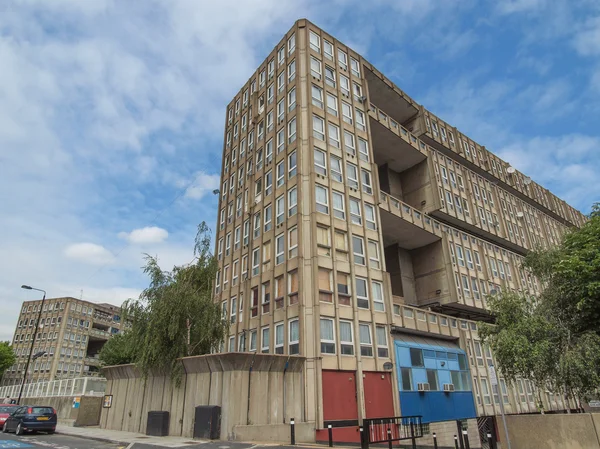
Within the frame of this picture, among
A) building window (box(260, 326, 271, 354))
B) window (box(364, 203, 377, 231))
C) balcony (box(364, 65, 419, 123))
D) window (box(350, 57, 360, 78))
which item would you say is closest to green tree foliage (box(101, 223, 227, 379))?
building window (box(260, 326, 271, 354))

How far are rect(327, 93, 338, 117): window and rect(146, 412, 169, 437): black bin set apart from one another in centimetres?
2125

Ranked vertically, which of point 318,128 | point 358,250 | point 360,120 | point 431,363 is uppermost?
point 360,120

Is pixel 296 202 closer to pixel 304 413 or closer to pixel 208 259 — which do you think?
pixel 208 259

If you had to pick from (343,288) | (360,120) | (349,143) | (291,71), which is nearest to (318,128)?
(349,143)

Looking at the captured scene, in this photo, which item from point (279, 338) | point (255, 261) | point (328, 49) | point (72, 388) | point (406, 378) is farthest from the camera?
point (328, 49)

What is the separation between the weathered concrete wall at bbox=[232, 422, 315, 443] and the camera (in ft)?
48.6

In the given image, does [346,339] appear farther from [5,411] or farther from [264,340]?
[5,411]

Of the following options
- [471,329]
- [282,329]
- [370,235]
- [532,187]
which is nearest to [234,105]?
[370,235]

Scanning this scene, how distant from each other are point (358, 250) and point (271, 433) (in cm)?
1217

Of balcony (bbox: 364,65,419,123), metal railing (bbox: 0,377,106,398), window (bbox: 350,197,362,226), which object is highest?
balcony (bbox: 364,65,419,123)

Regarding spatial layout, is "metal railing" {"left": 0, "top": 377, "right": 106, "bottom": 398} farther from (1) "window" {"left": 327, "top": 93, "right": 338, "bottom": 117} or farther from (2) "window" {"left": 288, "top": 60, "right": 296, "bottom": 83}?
(2) "window" {"left": 288, "top": 60, "right": 296, "bottom": 83}

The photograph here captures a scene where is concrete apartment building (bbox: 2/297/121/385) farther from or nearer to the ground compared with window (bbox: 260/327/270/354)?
farther from the ground

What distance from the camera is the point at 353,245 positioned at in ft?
79.3

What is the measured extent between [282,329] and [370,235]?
27.6 ft
